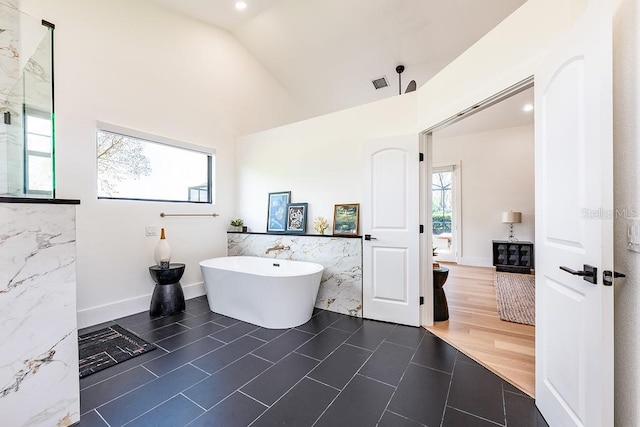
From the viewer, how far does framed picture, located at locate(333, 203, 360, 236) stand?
333 centimetres

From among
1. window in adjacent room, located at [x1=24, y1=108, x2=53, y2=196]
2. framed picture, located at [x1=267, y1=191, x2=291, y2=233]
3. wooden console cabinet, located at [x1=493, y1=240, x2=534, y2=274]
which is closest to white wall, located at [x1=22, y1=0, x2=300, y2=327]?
framed picture, located at [x1=267, y1=191, x2=291, y2=233]

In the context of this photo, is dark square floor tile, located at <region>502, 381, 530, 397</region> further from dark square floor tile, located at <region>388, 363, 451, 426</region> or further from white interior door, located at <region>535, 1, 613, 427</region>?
dark square floor tile, located at <region>388, 363, 451, 426</region>

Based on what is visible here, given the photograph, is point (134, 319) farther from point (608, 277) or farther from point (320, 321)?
point (608, 277)

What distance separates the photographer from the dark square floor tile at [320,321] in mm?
2811

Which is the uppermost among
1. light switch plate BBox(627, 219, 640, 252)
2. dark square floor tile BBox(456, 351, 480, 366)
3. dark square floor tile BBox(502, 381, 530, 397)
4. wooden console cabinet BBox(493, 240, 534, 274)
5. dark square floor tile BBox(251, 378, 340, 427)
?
light switch plate BBox(627, 219, 640, 252)

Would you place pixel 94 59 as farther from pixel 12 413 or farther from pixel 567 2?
pixel 567 2

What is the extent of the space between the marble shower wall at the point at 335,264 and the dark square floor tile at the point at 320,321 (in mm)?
115

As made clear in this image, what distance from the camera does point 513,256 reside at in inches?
219

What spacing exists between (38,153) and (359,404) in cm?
276

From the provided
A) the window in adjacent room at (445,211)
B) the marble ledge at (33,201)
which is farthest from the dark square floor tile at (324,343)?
the window in adjacent room at (445,211)

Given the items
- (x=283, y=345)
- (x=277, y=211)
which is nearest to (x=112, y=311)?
(x=283, y=345)

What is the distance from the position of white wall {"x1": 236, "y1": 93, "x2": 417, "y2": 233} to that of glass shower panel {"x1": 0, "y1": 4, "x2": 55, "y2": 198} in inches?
96.6

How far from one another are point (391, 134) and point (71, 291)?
→ 3107mm

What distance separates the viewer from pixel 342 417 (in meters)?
1.57
